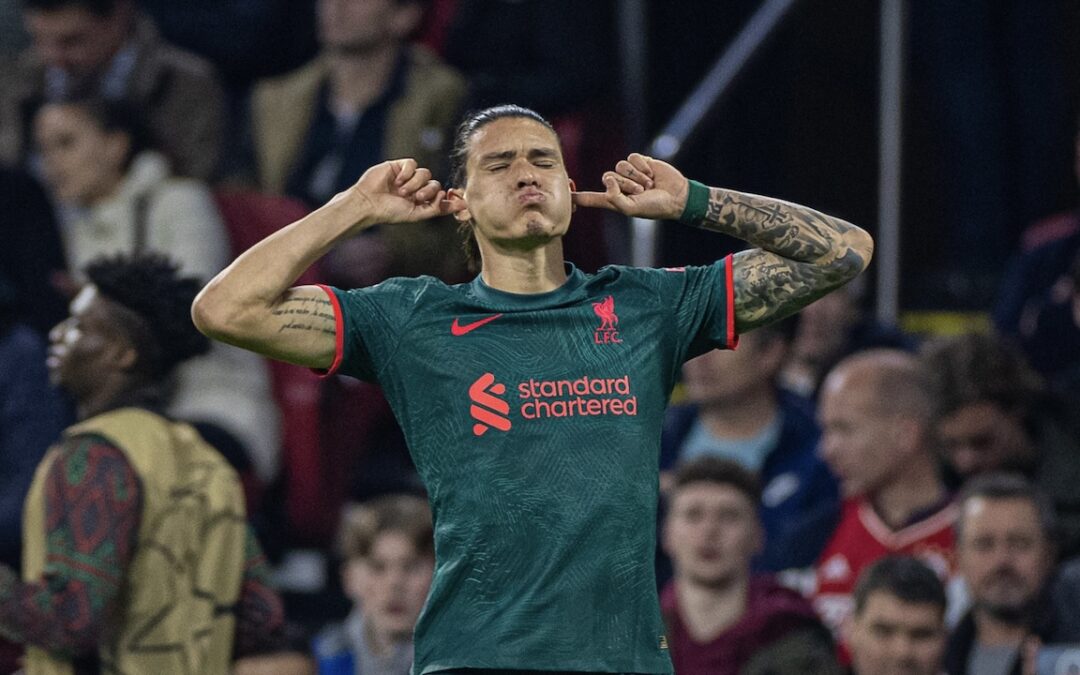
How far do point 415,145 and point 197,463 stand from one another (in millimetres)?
2957

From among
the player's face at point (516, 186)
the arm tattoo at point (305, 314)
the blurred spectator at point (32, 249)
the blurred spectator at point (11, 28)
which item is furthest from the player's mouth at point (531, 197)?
the blurred spectator at point (11, 28)

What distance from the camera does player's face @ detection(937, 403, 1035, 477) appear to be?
705 cm

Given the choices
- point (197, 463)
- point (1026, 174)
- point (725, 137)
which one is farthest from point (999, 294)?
→ point (197, 463)

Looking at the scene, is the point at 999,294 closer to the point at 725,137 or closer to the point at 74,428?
the point at 725,137

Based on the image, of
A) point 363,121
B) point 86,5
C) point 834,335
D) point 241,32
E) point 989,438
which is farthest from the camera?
point 241,32

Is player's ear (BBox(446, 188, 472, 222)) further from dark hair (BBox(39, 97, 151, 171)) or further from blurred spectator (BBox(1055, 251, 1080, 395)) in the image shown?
dark hair (BBox(39, 97, 151, 171))

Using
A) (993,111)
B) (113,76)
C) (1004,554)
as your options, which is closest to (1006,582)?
(1004,554)

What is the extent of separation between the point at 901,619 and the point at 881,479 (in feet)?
2.99

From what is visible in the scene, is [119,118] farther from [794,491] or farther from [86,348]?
[794,491]

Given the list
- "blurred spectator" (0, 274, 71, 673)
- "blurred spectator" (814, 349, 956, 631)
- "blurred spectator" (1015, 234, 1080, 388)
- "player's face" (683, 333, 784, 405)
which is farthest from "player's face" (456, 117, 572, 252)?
"blurred spectator" (1015, 234, 1080, 388)

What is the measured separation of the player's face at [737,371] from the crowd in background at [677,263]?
12 mm

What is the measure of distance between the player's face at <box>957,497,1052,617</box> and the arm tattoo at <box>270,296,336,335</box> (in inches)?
112

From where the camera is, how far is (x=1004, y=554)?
6.36 metres

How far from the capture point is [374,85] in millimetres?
8594
